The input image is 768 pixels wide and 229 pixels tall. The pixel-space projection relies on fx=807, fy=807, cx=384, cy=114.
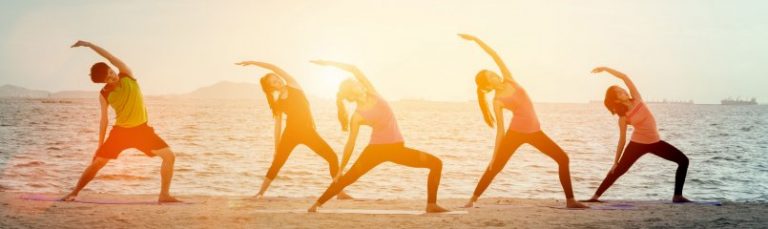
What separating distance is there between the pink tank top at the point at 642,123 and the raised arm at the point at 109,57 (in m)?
6.60

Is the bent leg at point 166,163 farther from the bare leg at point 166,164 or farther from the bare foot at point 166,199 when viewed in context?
the bare foot at point 166,199

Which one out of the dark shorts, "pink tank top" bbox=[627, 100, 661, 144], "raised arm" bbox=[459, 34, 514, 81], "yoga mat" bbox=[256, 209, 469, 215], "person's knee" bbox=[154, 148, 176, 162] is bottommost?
"yoga mat" bbox=[256, 209, 469, 215]

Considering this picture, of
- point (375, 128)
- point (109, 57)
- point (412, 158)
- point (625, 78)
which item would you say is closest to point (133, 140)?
point (109, 57)

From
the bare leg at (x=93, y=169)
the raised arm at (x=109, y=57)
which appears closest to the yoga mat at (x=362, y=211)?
the bare leg at (x=93, y=169)

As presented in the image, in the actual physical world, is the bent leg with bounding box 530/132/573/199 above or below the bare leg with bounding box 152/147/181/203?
above

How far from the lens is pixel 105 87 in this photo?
10039 millimetres

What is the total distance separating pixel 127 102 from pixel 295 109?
226 cm

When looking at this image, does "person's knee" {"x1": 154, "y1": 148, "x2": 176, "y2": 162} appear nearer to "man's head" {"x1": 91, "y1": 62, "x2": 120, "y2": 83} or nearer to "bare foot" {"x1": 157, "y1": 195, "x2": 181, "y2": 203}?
"bare foot" {"x1": 157, "y1": 195, "x2": 181, "y2": 203}

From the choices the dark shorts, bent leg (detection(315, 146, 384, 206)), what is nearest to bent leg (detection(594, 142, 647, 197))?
bent leg (detection(315, 146, 384, 206))

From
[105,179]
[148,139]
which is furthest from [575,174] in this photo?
[148,139]

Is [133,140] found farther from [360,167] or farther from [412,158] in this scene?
[412,158]

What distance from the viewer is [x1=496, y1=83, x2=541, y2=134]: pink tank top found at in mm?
10008

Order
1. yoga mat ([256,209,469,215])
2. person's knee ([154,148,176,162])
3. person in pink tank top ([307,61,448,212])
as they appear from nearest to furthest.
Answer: person in pink tank top ([307,61,448,212])
yoga mat ([256,209,469,215])
person's knee ([154,148,176,162])

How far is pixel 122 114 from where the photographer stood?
33.2 ft
